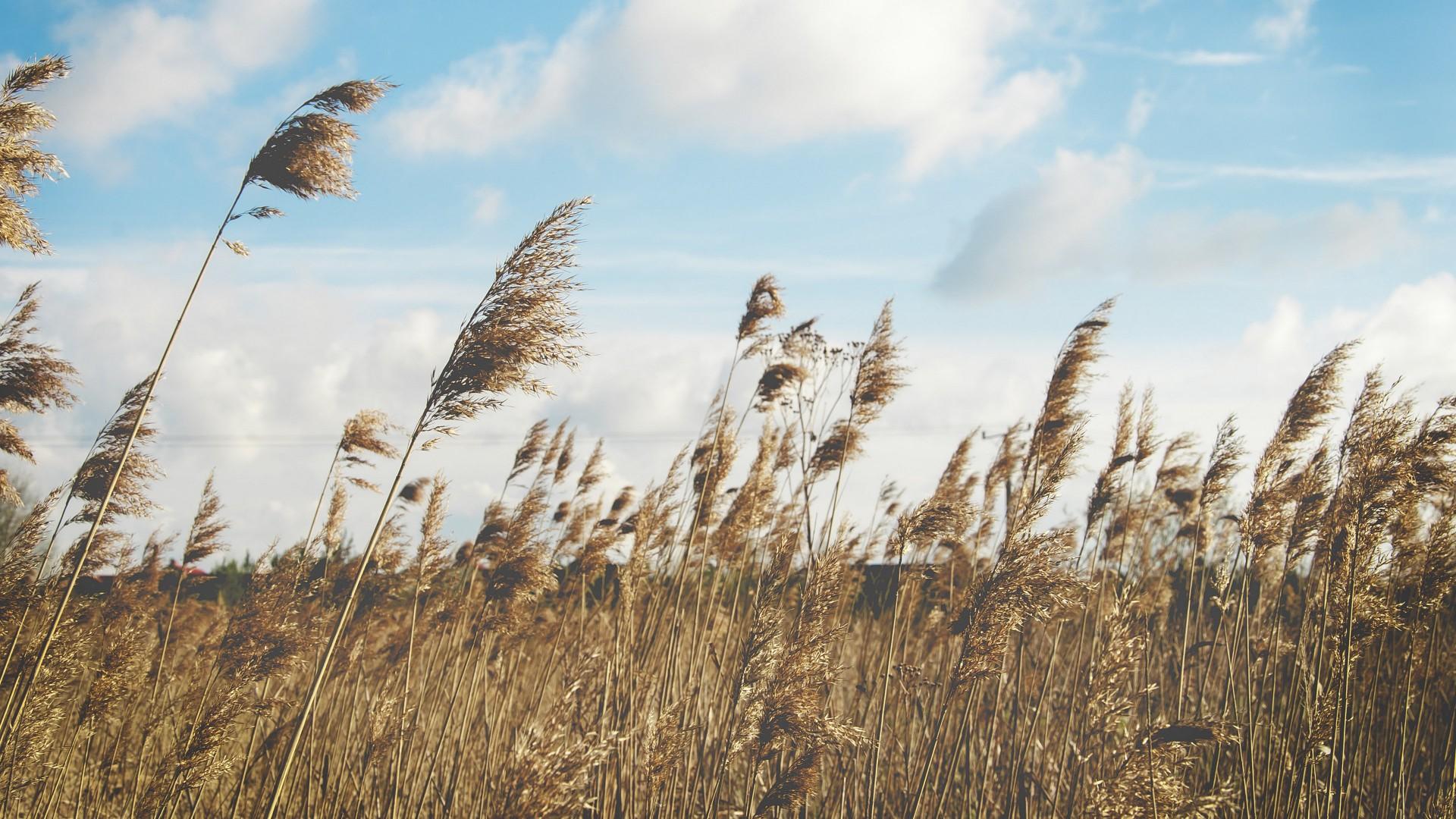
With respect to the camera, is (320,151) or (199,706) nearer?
(320,151)

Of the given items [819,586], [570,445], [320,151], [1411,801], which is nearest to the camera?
[320,151]

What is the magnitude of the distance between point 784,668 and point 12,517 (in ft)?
90.5

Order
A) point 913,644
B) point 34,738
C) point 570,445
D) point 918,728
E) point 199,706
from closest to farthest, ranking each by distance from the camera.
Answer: point 34,738 → point 199,706 → point 918,728 → point 913,644 → point 570,445

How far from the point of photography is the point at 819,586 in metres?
3.69

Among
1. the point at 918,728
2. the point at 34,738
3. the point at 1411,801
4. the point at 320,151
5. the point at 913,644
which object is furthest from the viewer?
the point at 913,644

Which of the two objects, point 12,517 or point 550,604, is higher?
point 550,604

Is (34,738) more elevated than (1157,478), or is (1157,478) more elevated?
(1157,478)

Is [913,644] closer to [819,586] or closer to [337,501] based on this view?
[819,586]

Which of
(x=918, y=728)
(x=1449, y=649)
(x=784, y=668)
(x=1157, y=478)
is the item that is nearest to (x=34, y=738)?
(x=784, y=668)

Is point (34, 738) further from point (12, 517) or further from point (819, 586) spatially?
point (12, 517)

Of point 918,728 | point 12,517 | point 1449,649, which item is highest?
point 1449,649

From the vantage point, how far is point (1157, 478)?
5957 mm

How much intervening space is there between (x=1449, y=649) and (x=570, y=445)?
6013mm

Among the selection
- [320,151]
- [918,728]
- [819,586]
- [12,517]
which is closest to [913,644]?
[918,728]
